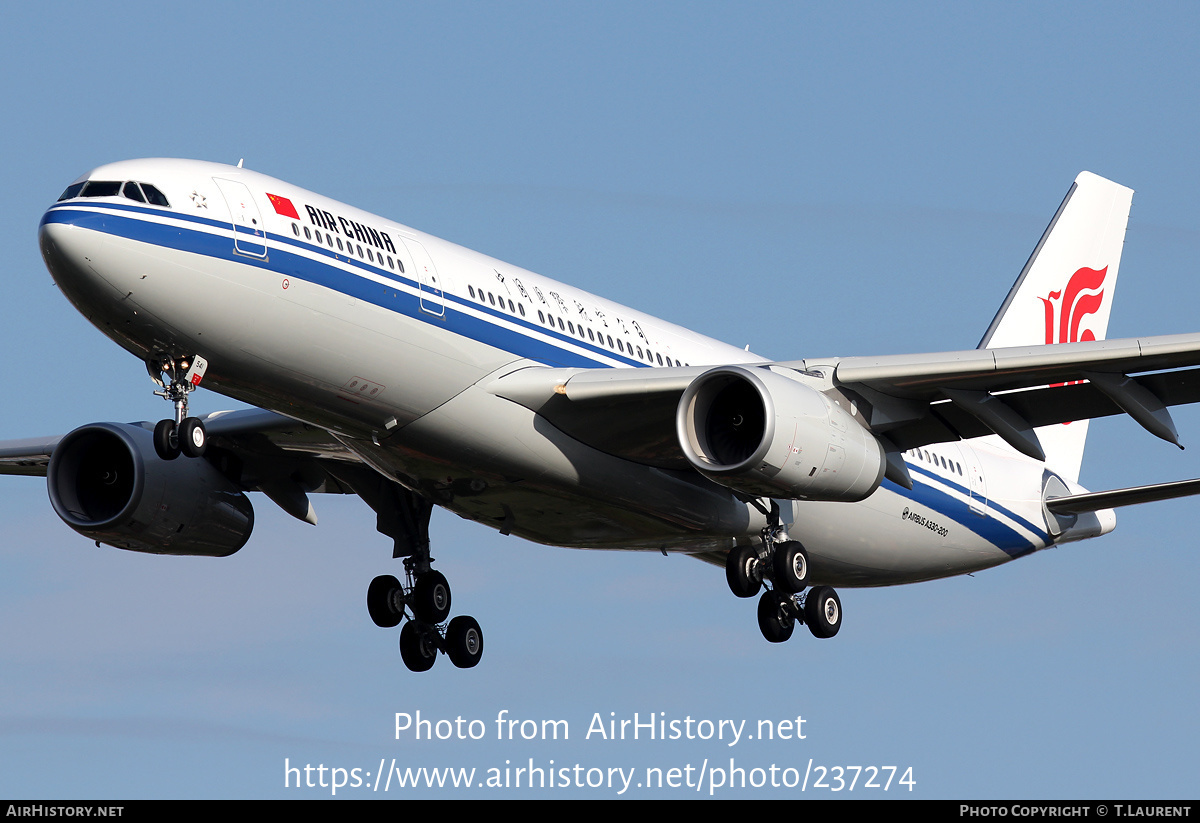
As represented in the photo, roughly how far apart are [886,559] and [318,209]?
1367cm

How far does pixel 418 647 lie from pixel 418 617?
54 centimetres

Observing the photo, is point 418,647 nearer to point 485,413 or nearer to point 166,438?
Answer: point 485,413

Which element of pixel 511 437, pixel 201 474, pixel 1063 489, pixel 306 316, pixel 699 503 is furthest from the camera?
pixel 1063 489

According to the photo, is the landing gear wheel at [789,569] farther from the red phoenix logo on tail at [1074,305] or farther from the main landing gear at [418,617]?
the red phoenix logo on tail at [1074,305]

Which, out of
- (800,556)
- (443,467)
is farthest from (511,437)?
(800,556)

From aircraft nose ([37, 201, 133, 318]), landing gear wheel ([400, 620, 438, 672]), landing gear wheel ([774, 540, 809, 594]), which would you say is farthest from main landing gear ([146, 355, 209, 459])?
landing gear wheel ([774, 540, 809, 594])

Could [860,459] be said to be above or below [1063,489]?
below

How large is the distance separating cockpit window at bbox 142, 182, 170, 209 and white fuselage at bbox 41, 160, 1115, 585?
9 centimetres

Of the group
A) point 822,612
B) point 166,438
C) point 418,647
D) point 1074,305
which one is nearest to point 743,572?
point 822,612

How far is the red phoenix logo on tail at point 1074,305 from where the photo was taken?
131 ft

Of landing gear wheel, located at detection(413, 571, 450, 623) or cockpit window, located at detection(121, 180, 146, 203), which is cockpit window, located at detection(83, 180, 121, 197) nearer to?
cockpit window, located at detection(121, 180, 146, 203)

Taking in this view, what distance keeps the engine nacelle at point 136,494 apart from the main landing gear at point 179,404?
7.28 meters
